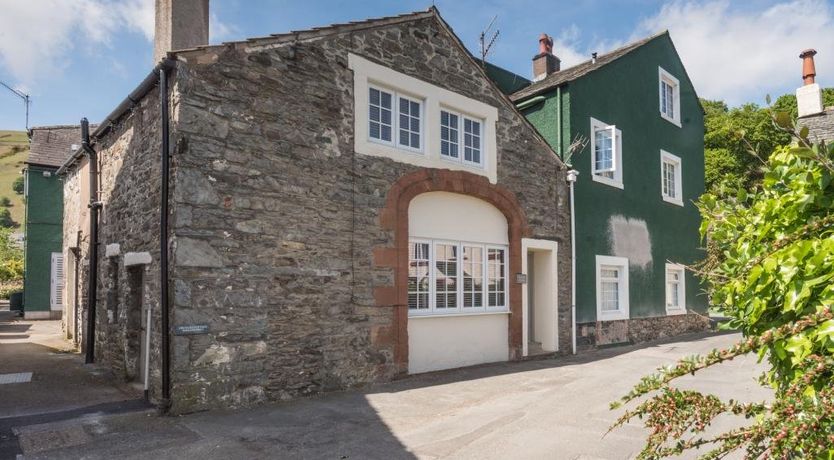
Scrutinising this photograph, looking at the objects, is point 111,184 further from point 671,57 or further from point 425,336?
point 671,57

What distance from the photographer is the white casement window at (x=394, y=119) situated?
31.4 feet

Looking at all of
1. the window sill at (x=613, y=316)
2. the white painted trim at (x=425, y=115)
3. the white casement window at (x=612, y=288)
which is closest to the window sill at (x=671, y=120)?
the white casement window at (x=612, y=288)

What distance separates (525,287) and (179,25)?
26.9 ft

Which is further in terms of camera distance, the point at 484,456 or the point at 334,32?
the point at 334,32

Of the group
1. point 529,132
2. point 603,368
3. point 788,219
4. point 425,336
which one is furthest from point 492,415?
point 529,132

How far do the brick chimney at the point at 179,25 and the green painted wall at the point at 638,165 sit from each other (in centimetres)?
841

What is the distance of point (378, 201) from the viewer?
9.30 metres

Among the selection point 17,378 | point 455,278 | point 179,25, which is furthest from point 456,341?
point 17,378

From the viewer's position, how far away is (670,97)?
18219 millimetres

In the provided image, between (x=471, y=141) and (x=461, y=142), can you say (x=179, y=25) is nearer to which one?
(x=461, y=142)

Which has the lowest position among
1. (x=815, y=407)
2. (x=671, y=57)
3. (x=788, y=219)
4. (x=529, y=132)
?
(x=815, y=407)

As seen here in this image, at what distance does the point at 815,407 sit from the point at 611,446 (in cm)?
438

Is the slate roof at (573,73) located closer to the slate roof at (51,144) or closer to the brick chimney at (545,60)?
the brick chimney at (545,60)

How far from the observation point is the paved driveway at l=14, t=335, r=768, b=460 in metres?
5.77
